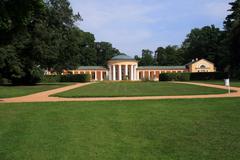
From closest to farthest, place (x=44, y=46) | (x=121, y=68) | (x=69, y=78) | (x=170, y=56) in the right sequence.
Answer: (x=44, y=46), (x=69, y=78), (x=121, y=68), (x=170, y=56)

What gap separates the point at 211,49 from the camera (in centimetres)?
10938

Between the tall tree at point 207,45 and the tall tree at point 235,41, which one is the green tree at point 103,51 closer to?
the tall tree at point 207,45

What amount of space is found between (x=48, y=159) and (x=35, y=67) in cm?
4435

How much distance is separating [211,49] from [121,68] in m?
26.7

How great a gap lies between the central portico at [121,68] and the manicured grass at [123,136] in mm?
88670

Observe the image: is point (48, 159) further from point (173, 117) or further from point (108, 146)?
point (173, 117)

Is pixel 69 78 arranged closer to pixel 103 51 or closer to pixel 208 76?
pixel 208 76

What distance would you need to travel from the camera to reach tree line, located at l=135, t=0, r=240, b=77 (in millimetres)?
68438

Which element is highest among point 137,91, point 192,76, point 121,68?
point 121,68

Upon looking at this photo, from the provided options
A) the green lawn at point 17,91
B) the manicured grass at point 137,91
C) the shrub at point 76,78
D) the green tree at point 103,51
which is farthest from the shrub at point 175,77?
the green tree at point 103,51

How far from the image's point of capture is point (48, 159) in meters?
7.42

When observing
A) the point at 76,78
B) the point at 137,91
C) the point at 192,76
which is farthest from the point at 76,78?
A: the point at 137,91

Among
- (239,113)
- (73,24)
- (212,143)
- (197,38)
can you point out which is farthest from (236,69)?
(212,143)

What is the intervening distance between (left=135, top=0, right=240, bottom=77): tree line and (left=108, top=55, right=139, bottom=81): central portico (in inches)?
856
